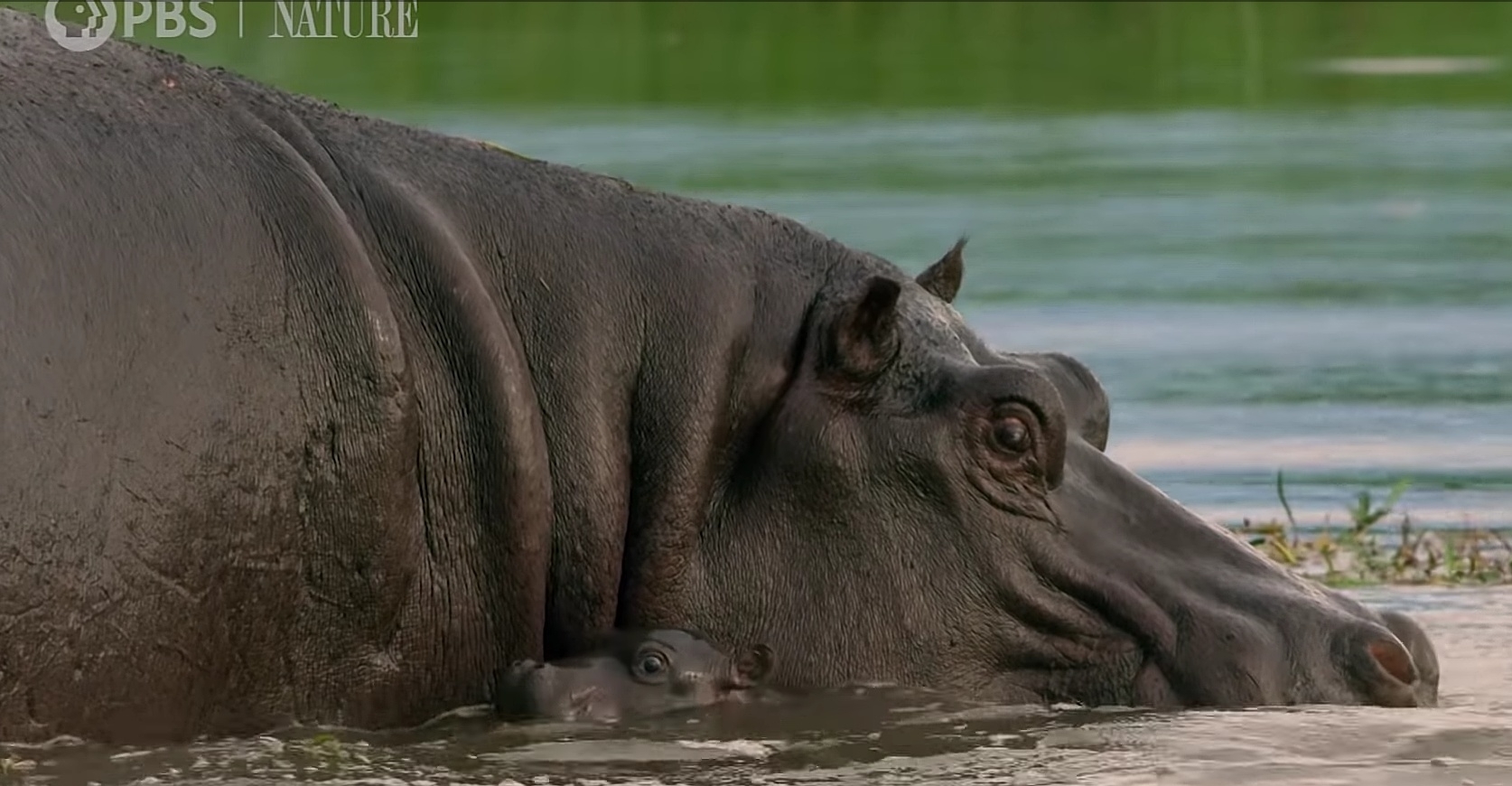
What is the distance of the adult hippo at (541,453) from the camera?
491 centimetres

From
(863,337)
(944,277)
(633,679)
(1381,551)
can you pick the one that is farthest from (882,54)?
(633,679)

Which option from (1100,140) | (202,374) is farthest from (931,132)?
(202,374)

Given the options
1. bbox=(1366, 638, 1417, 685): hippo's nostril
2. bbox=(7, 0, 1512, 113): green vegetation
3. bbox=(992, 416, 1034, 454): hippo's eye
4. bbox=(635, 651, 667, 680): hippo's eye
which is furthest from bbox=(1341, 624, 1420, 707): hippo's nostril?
bbox=(7, 0, 1512, 113): green vegetation

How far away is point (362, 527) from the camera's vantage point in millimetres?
5074

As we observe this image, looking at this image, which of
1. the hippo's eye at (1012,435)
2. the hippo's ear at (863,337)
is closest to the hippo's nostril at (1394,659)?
the hippo's eye at (1012,435)

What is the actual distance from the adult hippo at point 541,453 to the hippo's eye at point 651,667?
0.11 m

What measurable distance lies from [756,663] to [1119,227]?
965 centimetres

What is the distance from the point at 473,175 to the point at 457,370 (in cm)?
42

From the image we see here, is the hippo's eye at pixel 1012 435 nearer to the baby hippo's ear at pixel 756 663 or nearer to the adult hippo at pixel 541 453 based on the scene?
the adult hippo at pixel 541 453

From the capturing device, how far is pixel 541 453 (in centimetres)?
532

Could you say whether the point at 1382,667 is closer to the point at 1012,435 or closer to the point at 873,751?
the point at 1012,435

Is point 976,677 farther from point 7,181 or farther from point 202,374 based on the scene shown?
point 7,181

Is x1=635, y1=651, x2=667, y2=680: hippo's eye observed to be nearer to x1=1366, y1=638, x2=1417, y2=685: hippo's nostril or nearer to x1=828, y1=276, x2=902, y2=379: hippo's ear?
x1=828, y1=276, x2=902, y2=379: hippo's ear

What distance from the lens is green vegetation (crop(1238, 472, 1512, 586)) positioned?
7453 millimetres
